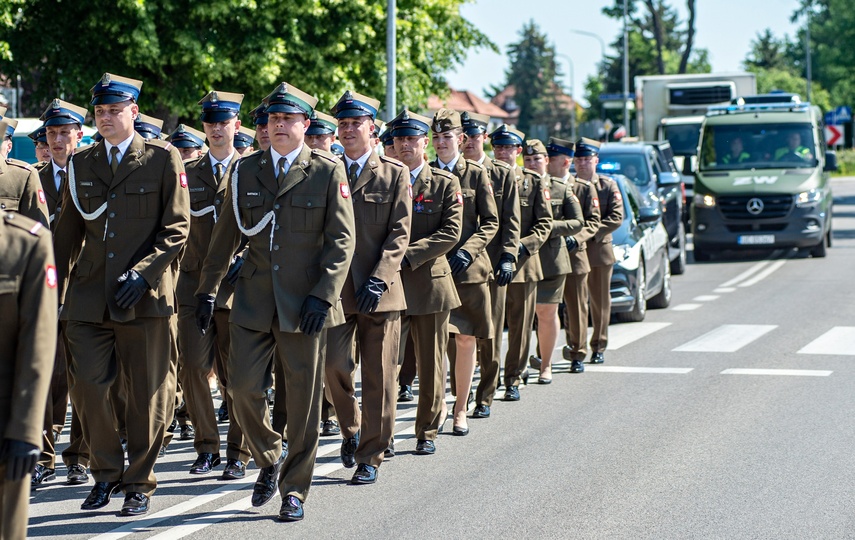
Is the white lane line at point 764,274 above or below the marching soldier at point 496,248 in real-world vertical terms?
below

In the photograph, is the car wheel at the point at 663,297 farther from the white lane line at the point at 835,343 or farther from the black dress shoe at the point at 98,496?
the black dress shoe at the point at 98,496

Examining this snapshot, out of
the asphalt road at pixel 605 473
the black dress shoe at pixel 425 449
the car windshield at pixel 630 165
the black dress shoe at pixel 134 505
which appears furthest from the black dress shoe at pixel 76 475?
the car windshield at pixel 630 165

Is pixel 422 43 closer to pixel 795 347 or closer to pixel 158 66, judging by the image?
pixel 158 66

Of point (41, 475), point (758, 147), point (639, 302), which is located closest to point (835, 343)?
point (639, 302)

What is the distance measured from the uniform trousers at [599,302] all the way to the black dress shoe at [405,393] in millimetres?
2280

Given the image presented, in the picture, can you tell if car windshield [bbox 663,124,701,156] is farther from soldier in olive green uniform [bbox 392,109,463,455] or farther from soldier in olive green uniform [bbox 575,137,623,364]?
soldier in olive green uniform [bbox 392,109,463,455]

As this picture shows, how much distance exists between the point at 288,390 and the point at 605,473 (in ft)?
6.45

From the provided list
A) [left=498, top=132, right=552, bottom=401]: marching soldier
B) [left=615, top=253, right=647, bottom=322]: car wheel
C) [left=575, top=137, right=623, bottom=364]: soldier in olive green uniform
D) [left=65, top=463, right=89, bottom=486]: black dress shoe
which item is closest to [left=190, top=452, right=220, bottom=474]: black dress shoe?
[left=65, top=463, right=89, bottom=486]: black dress shoe

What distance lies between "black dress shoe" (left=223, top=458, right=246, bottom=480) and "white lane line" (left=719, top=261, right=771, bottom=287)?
44.3 feet

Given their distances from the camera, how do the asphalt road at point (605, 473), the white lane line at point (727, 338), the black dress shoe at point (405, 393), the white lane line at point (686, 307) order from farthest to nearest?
1. the white lane line at point (686, 307)
2. the white lane line at point (727, 338)
3. the black dress shoe at point (405, 393)
4. the asphalt road at point (605, 473)

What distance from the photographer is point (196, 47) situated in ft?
80.8

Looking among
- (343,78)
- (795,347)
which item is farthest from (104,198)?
(343,78)

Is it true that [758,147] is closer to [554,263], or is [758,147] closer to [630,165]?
[630,165]

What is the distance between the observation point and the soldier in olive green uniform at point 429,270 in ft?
27.6
